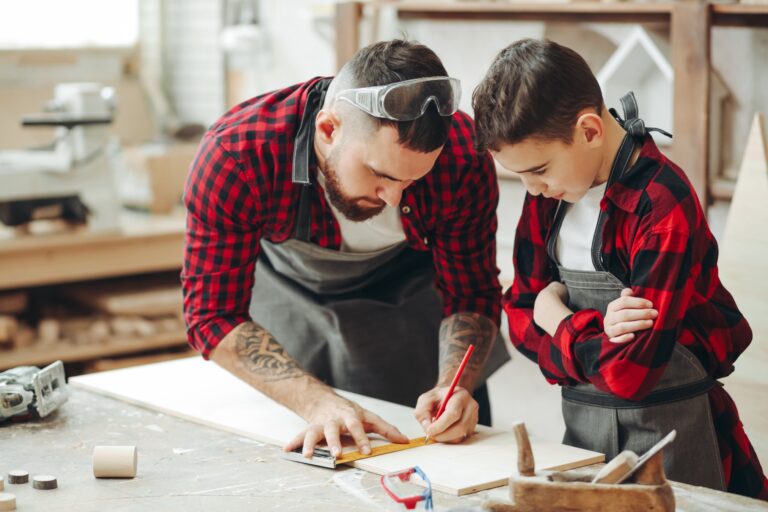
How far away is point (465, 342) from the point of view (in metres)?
2.21

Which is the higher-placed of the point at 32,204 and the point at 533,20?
the point at 533,20

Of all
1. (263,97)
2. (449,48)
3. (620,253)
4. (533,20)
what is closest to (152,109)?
(449,48)

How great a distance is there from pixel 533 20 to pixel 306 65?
1.35 m

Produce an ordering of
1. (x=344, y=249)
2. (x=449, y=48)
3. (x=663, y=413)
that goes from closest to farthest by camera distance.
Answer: (x=663, y=413), (x=344, y=249), (x=449, y=48)

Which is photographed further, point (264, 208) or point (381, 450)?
point (264, 208)

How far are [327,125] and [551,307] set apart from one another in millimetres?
555

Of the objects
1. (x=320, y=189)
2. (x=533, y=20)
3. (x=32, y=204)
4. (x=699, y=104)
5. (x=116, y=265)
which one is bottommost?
(x=116, y=265)

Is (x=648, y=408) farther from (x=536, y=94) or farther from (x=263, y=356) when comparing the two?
(x=263, y=356)

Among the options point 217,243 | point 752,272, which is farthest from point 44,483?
point 752,272

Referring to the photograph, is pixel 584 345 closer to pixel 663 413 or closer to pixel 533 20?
pixel 663 413

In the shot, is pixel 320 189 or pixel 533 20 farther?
pixel 533 20

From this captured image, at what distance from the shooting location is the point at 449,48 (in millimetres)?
3574

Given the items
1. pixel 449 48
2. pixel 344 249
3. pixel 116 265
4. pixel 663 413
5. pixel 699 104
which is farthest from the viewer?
pixel 116 265

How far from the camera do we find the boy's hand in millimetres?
1646
